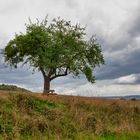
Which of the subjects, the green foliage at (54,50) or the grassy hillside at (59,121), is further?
the green foliage at (54,50)

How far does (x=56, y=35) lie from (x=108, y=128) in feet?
149

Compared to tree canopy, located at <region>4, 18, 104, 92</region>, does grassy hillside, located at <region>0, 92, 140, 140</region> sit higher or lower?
lower

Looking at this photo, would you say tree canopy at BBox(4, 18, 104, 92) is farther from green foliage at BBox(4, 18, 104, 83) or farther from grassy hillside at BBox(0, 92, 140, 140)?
grassy hillside at BBox(0, 92, 140, 140)

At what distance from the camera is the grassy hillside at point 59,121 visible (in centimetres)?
2075

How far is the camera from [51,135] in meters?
20.5

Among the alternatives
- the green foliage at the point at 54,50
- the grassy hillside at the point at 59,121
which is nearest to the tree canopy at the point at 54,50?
the green foliage at the point at 54,50

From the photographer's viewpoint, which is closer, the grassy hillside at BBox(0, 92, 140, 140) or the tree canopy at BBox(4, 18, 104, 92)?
the grassy hillside at BBox(0, 92, 140, 140)

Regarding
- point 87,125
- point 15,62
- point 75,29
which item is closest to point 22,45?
point 15,62

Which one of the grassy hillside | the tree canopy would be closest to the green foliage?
the tree canopy

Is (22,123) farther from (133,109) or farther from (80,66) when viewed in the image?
(80,66)

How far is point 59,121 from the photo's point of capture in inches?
930

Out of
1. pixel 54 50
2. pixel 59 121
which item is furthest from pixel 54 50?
pixel 59 121

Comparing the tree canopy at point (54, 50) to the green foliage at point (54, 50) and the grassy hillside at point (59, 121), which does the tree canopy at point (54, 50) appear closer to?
the green foliage at point (54, 50)

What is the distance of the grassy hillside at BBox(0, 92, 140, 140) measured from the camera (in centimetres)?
2075
